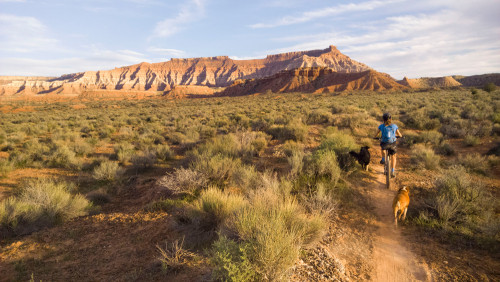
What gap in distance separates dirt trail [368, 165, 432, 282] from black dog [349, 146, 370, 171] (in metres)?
1.69

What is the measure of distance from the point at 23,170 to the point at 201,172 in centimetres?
842

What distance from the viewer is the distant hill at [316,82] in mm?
61844

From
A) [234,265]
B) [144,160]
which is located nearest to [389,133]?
[234,265]

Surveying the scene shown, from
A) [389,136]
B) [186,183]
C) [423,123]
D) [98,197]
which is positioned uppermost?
[389,136]

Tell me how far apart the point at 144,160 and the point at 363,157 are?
25.9 feet

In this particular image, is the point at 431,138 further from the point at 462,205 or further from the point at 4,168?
the point at 4,168

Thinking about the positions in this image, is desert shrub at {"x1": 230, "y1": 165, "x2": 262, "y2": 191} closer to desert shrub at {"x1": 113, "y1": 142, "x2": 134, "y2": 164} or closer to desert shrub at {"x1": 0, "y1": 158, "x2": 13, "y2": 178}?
desert shrub at {"x1": 113, "y1": 142, "x2": 134, "y2": 164}

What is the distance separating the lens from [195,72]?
138 meters

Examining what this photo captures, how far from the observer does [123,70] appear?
135 m

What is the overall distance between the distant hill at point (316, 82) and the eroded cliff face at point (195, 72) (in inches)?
1418

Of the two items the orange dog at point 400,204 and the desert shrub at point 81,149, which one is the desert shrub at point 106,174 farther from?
→ the orange dog at point 400,204

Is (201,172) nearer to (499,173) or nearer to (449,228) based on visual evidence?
(449,228)

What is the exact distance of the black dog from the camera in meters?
6.01

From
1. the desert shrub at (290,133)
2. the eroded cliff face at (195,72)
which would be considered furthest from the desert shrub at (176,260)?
the eroded cliff face at (195,72)
